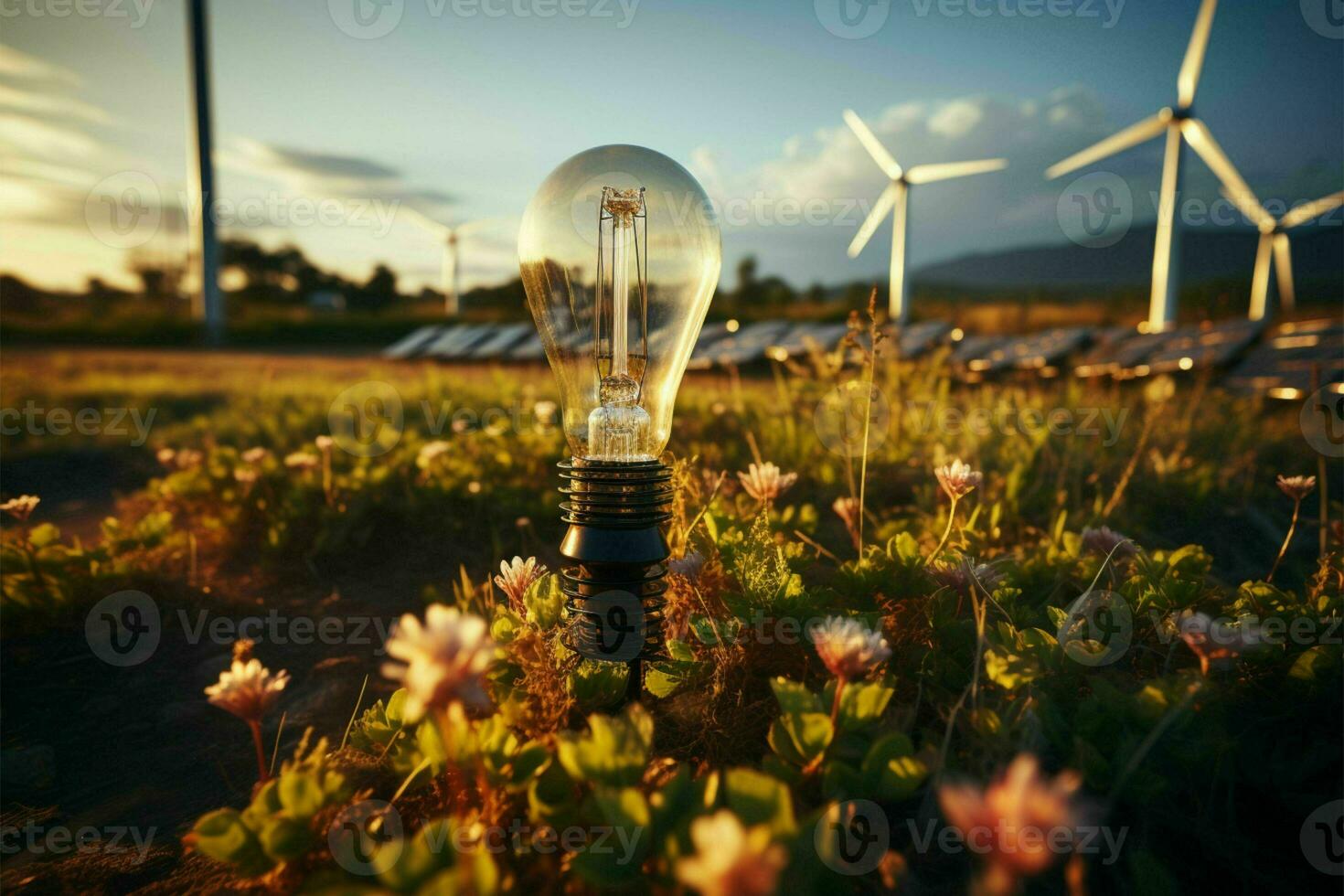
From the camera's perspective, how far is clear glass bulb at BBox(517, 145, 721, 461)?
202cm

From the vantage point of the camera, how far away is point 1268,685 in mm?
1612

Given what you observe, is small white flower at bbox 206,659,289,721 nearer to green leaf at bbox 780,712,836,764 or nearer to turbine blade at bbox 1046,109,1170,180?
green leaf at bbox 780,712,836,764

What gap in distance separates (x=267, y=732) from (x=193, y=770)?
19cm

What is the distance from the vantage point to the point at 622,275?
6.47 ft

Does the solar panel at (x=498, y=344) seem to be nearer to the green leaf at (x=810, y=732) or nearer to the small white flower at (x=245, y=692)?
the small white flower at (x=245, y=692)

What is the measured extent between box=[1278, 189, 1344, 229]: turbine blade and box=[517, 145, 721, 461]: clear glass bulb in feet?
51.6

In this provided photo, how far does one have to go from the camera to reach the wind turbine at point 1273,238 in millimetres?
13309

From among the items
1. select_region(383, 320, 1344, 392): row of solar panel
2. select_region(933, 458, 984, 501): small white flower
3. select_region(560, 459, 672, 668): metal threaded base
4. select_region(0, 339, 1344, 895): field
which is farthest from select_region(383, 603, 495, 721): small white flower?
select_region(383, 320, 1344, 392): row of solar panel

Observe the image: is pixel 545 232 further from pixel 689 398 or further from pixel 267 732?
pixel 689 398

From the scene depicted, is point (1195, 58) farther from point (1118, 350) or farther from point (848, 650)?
point (848, 650)

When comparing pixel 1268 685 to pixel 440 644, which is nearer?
pixel 440 644

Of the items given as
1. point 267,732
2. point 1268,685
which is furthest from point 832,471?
point 267,732

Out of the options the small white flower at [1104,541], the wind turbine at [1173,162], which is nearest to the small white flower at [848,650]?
the small white flower at [1104,541]

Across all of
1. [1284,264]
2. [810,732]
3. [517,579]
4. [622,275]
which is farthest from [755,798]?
[1284,264]
